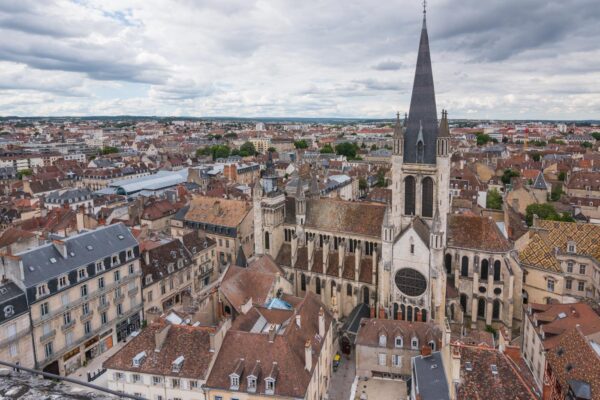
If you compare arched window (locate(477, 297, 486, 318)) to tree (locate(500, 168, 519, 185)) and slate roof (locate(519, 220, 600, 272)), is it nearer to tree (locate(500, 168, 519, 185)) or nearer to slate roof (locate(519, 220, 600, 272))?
slate roof (locate(519, 220, 600, 272))

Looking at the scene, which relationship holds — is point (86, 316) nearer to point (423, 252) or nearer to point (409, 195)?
point (423, 252)

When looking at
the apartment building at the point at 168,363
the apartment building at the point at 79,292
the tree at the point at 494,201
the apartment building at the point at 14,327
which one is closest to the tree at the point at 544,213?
the tree at the point at 494,201

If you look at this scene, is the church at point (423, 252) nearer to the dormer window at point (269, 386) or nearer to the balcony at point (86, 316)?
the dormer window at point (269, 386)

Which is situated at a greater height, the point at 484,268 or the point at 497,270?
the point at 484,268

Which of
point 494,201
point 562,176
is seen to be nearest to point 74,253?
point 494,201

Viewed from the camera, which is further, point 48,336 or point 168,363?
point 48,336

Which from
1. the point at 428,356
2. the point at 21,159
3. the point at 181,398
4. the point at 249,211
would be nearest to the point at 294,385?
the point at 181,398

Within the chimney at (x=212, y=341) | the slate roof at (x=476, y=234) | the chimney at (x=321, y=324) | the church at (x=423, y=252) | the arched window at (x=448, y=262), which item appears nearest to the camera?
the chimney at (x=212, y=341)

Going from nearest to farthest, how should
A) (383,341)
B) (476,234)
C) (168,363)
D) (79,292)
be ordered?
(168,363) → (383,341) → (79,292) → (476,234)
